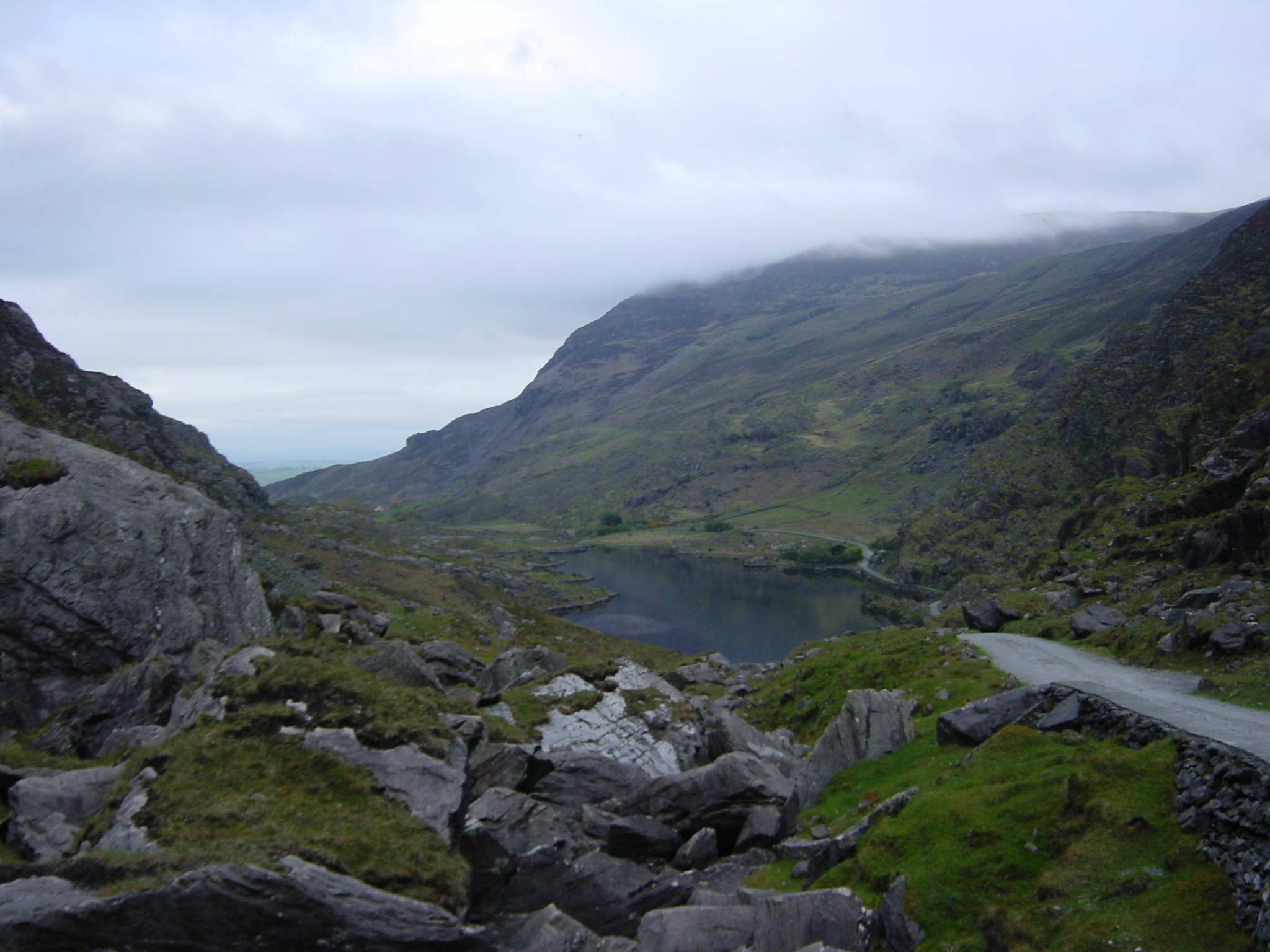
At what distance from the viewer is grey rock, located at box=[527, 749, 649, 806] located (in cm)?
2652

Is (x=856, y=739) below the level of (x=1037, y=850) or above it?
below

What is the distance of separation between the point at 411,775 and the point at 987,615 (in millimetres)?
46968

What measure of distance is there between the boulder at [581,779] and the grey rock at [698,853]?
3782mm

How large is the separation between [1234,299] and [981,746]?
138 metres

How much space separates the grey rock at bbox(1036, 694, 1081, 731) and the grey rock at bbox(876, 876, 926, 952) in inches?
359

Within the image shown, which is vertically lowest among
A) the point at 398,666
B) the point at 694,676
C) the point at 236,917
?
→ the point at 694,676

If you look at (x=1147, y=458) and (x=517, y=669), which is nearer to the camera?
(x=517, y=669)

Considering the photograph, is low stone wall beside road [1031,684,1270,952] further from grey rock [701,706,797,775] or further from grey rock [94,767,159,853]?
grey rock [94,767,159,853]

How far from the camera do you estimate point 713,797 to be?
1011 inches

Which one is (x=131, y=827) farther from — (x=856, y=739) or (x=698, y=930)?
(x=856, y=739)

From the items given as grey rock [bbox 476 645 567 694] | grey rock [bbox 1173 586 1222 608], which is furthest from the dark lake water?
grey rock [bbox 1173 586 1222 608]

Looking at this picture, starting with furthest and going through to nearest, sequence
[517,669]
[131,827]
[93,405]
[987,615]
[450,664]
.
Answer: [93,405], [987,615], [517,669], [450,664], [131,827]

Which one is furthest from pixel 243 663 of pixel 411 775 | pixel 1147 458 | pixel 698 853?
pixel 1147 458

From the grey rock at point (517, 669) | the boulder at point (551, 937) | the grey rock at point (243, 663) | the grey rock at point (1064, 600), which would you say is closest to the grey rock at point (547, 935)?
the boulder at point (551, 937)
